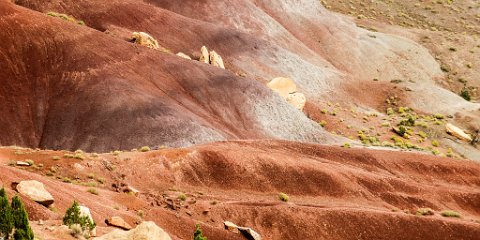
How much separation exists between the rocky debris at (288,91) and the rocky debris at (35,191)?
44.6 m

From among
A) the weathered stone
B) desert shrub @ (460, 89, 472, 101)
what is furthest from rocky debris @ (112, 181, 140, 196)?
desert shrub @ (460, 89, 472, 101)

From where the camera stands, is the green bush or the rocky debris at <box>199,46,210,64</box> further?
the rocky debris at <box>199,46,210,64</box>

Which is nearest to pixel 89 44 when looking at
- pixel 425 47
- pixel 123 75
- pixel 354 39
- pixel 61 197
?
pixel 123 75

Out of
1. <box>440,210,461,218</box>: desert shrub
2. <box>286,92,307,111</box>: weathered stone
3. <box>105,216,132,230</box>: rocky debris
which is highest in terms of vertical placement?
<box>105,216,132,230</box>: rocky debris

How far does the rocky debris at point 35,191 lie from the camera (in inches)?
898

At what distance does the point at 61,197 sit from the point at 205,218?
899cm

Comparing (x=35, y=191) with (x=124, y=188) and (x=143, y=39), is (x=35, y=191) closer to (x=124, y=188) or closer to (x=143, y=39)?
(x=124, y=188)

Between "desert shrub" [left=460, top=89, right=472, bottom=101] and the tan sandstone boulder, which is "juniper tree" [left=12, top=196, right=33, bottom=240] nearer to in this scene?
the tan sandstone boulder

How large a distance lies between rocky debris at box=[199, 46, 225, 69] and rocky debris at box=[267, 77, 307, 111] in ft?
20.7

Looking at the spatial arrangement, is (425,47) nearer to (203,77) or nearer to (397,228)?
(203,77)

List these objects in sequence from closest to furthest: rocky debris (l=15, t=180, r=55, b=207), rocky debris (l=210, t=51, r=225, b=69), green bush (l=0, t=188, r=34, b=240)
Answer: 1. green bush (l=0, t=188, r=34, b=240)
2. rocky debris (l=15, t=180, r=55, b=207)
3. rocky debris (l=210, t=51, r=225, b=69)

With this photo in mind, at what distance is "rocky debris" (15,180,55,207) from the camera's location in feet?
74.8

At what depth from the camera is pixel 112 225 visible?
24141 millimetres

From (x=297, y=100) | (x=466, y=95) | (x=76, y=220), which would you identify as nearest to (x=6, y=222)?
(x=76, y=220)
